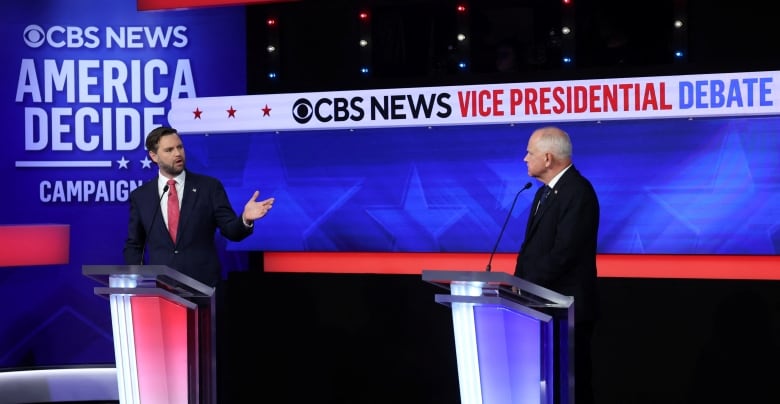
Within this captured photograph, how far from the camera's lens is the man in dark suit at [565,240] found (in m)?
4.00

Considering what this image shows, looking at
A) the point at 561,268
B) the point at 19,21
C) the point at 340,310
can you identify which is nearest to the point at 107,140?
the point at 19,21

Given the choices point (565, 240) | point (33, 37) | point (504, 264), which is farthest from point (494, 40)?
point (33, 37)

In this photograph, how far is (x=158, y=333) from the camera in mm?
3947

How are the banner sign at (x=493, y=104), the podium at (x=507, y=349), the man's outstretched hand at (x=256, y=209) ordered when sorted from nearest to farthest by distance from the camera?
the podium at (x=507, y=349) < the man's outstretched hand at (x=256, y=209) < the banner sign at (x=493, y=104)

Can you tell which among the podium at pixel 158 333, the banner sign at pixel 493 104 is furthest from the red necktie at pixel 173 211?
the banner sign at pixel 493 104

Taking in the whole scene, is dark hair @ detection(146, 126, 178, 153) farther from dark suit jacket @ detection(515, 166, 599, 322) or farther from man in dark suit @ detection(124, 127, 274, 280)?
dark suit jacket @ detection(515, 166, 599, 322)

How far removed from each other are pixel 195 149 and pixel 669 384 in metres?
2.81

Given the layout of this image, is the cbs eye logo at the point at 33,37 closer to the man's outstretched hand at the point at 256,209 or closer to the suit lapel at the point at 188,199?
the suit lapel at the point at 188,199

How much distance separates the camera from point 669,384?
503 centimetres

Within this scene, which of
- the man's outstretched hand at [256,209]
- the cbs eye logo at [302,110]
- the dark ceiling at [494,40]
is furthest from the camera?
the cbs eye logo at [302,110]

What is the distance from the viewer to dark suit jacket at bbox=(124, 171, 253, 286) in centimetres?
469

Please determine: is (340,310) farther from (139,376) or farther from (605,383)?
(139,376)

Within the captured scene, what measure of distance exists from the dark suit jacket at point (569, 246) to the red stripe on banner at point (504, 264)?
1.21 m

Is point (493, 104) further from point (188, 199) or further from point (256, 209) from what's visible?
point (188, 199)
